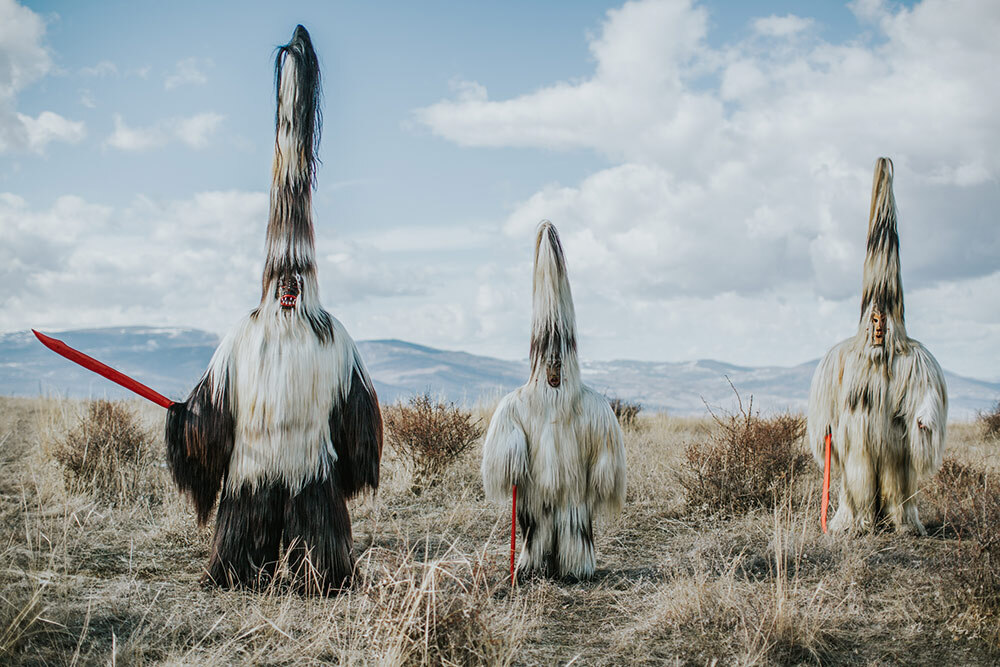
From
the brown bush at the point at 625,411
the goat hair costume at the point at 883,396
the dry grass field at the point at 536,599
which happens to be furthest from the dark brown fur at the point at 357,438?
the brown bush at the point at 625,411

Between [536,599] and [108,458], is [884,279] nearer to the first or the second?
[536,599]

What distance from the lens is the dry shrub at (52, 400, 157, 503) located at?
772 centimetres

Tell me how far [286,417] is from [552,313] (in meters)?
1.75

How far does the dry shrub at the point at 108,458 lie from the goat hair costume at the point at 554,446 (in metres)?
4.36

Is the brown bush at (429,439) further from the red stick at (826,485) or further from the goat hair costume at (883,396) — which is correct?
the goat hair costume at (883,396)

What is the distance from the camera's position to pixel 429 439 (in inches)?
326

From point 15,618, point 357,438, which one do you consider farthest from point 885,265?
point 15,618

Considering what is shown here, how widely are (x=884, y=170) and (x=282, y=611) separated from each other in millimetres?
5411

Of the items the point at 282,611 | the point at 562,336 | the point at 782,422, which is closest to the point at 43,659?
the point at 282,611

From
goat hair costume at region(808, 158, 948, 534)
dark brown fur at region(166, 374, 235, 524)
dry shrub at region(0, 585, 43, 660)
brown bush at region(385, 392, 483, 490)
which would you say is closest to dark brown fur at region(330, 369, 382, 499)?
dark brown fur at region(166, 374, 235, 524)

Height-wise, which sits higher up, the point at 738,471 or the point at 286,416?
the point at 286,416

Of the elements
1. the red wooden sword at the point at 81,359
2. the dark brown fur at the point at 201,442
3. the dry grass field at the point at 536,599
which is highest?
the red wooden sword at the point at 81,359

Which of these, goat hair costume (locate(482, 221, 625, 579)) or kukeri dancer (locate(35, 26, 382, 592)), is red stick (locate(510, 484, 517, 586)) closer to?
goat hair costume (locate(482, 221, 625, 579))

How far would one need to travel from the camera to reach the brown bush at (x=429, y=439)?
8.28m
